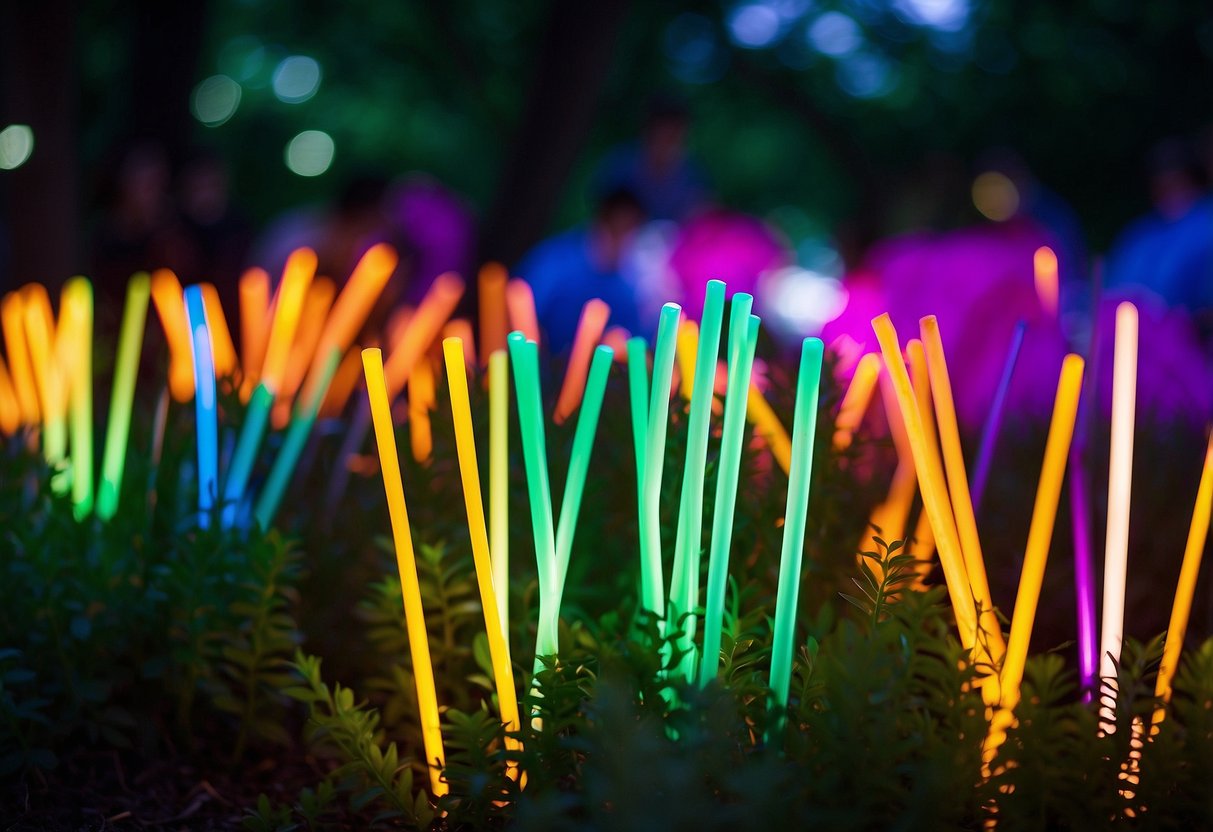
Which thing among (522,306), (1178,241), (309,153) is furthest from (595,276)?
(309,153)

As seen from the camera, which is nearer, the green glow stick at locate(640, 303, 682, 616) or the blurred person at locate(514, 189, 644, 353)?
the green glow stick at locate(640, 303, 682, 616)

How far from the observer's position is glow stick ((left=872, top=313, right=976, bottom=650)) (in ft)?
5.53

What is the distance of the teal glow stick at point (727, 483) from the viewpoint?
161 cm

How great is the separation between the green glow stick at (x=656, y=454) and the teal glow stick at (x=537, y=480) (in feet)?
0.47

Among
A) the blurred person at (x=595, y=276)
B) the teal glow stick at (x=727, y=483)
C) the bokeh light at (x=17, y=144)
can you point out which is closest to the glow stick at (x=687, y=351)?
the teal glow stick at (x=727, y=483)

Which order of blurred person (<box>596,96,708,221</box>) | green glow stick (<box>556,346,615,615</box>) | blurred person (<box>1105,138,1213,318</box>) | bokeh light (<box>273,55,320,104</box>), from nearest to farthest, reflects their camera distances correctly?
green glow stick (<box>556,346,615,615</box>) → blurred person (<box>1105,138,1213,318</box>) → blurred person (<box>596,96,708,221</box>) → bokeh light (<box>273,55,320,104</box>)

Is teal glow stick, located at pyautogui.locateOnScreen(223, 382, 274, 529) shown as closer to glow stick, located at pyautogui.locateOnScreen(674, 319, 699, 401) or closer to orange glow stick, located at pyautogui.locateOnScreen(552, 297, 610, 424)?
orange glow stick, located at pyautogui.locateOnScreen(552, 297, 610, 424)

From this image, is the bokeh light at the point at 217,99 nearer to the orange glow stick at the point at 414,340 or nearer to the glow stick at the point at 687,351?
the orange glow stick at the point at 414,340

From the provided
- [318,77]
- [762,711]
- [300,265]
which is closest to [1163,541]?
[762,711]

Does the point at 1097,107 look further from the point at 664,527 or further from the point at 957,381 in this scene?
the point at 664,527

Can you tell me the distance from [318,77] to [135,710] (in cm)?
819

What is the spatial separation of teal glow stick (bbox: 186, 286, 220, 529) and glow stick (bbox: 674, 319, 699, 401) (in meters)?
0.90

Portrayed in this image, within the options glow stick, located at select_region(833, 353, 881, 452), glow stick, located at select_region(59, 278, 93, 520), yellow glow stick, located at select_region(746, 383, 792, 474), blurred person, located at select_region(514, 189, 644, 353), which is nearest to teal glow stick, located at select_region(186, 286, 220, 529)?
glow stick, located at select_region(59, 278, 93, 520)

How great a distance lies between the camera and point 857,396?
2.40 metres
